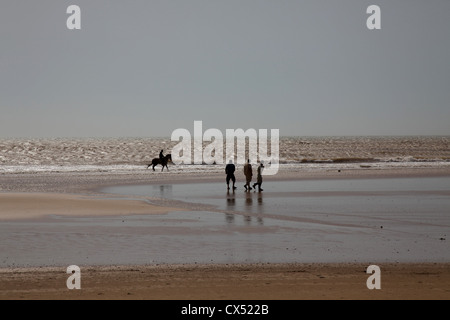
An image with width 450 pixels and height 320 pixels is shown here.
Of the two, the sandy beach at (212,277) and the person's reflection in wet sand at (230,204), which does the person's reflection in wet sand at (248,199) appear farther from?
the sandy beach at (212,277)

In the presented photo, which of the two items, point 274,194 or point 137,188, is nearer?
point 274,194

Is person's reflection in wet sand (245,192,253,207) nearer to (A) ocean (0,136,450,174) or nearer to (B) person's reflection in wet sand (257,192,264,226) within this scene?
(B) person's reflection in wet sand (257,192,264,226)

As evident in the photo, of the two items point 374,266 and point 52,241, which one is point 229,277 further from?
point 52,241

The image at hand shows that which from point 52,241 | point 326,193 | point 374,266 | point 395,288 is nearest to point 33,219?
point 52,241

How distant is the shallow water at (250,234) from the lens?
36.2ft

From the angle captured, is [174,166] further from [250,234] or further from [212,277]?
[212,277]

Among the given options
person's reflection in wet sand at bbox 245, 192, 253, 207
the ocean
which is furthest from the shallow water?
the ocean

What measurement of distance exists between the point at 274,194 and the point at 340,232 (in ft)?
36.3

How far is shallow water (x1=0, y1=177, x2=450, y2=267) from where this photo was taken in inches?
435

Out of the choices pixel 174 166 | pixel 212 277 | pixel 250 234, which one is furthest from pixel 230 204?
pixel 174 166

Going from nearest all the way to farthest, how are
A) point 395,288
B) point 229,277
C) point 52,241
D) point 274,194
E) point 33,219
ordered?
point 395,288 < point 229,277 < point 52,241 < point 33,219 < point 274,194

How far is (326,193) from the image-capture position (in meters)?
25.3

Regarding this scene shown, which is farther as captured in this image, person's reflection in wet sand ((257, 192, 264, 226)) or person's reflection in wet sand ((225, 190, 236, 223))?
person's reflection in wet sand ((225, 190, 236, 223))

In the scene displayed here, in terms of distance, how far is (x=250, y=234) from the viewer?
13773 mm
